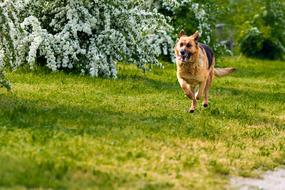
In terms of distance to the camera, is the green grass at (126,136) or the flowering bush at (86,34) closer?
the green grass at (126,136)

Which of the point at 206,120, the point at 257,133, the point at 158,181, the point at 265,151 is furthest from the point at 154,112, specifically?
the point at 158,181

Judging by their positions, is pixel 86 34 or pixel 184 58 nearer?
pixel 184 58

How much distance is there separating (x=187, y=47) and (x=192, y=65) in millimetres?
443

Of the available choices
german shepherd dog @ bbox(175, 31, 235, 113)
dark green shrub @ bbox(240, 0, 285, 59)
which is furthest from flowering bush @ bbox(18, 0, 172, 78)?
dark green shrub @ bbox(240, 0, 285, 59)

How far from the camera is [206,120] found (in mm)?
11508

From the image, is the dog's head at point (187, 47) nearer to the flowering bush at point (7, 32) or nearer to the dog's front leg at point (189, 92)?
the dog's front leg at point (189, 92)

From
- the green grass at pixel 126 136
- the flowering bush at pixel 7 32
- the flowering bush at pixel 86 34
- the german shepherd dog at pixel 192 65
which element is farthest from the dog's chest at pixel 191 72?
the flowering bush at pixel 86 34

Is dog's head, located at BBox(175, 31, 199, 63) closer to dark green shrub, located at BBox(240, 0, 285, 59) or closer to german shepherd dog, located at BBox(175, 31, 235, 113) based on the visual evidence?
german shepherd dog, located at BBox(175, 31, 235, 113)

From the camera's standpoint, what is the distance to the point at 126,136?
30.8 ft

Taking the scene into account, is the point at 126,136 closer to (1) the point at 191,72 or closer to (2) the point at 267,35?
(1) the point at 191,72

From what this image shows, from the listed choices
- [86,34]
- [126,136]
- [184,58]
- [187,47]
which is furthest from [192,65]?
[86,34]

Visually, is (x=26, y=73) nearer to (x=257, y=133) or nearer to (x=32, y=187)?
(x=257, y=133)

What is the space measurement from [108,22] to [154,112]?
5.24m

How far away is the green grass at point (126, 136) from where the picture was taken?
7.36m
